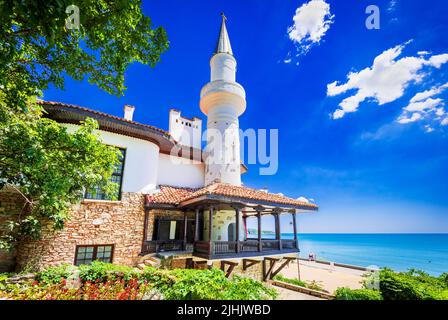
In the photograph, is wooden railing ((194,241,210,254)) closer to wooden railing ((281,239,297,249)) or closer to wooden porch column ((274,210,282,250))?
wooden porch column ((274,210,282,250))

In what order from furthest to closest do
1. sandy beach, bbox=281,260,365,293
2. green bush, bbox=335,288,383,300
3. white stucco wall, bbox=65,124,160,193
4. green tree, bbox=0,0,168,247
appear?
sandy beach, bbox=281,260,365,293 → white stucco wall, bbox=65,124,160,193 → green bush, bbox=335,288,383,300 → green tree, bbox=0,0,168,247

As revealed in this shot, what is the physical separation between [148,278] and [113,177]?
6.26 m

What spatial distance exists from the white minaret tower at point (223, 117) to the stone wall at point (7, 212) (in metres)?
9.64

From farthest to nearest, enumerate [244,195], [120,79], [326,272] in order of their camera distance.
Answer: [326,272] → [244,195] → [120,79]

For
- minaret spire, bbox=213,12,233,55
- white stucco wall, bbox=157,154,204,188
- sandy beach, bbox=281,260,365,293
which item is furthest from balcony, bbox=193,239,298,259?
minaret spire, bbox=213,12,233,55

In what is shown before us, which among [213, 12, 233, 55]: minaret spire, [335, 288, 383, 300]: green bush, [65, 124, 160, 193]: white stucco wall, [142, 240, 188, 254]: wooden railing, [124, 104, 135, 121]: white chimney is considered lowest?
[335, 288, 383, 300]: green bush

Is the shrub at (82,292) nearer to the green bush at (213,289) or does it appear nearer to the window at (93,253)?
the green bush at (213,289)

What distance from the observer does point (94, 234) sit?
33.0 feet

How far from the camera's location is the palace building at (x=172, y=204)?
31.9ft

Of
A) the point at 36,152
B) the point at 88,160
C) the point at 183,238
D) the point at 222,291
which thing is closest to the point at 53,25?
the point at 36,152

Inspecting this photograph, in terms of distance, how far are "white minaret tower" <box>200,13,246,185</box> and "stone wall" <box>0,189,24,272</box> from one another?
964cm

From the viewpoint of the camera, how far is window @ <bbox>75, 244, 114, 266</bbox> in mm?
9758
